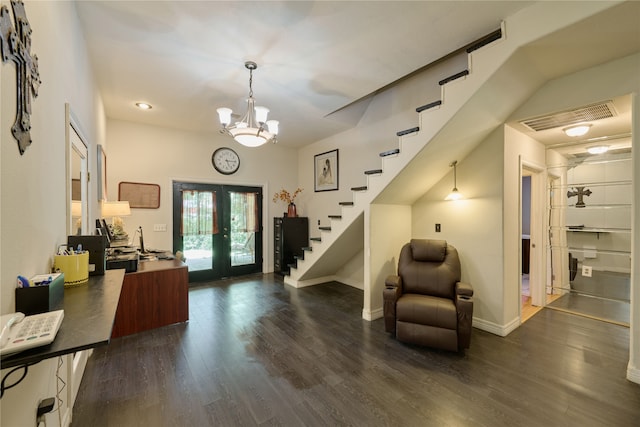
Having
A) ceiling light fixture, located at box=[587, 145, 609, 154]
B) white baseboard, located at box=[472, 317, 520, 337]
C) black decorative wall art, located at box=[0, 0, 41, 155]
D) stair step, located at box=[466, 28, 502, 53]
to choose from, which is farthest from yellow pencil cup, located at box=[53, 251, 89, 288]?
ceiling light fixture, located at box=[587, 145, 609, 154]

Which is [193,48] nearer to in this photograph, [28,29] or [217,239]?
[28,29]

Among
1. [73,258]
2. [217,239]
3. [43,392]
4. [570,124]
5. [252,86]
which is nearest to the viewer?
[43,392]

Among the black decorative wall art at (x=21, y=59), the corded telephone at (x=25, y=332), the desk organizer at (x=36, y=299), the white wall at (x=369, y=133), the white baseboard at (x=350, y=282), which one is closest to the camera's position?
the corded telephone at (x=25, y=332)

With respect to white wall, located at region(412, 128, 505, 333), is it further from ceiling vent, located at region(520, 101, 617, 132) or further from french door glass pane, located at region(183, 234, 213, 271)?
french door glass pane, located at region(183, 234, 213, 271)

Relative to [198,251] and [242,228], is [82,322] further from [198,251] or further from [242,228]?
[242,228]

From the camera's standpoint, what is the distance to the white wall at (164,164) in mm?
4500

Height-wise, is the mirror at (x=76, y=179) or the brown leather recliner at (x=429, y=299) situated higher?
the mirror at (x=76, y=179)

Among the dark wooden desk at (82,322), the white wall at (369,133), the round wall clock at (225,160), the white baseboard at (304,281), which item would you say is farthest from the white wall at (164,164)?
the dark wooden desk at (82,322)

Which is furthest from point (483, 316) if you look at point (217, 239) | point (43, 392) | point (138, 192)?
point (138, 192)

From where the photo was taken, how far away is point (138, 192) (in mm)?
4617

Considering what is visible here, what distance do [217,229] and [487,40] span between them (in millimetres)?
5168

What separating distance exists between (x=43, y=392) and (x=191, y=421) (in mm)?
888

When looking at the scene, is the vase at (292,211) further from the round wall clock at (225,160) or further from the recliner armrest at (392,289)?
the recliner armrest at (392,289)

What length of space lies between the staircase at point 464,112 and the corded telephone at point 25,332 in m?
2.98
